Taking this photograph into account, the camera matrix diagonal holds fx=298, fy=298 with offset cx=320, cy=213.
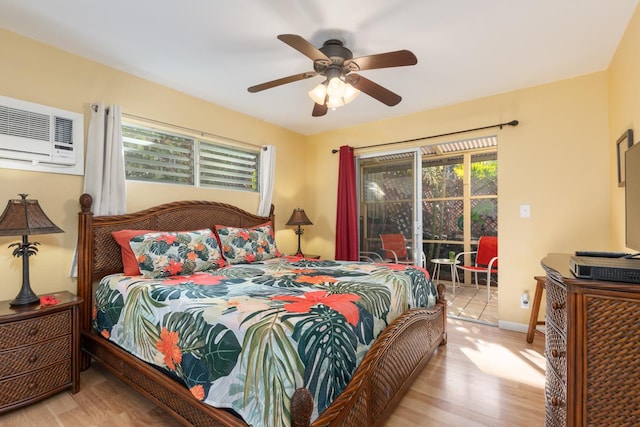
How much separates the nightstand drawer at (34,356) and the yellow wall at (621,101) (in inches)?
160

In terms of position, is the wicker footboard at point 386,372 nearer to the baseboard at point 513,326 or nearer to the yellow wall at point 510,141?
the baseboard at point 513,326

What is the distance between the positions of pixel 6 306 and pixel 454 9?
345 cm

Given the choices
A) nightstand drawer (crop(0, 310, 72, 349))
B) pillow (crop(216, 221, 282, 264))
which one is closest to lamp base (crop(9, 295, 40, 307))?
nightstand drawer (crop(0, 310, 72, 349))

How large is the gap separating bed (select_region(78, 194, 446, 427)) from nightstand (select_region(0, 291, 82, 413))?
0.62ft

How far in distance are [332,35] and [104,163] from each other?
2.14m

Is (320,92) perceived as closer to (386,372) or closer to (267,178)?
(267,178)

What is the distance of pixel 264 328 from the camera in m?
1.27

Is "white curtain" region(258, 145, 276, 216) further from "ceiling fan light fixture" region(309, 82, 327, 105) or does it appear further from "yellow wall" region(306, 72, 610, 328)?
"yellow wall" region(306, 72, 610, 328)

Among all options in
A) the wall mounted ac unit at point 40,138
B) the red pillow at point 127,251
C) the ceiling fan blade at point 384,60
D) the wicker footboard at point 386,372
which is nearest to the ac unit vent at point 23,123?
the wall mounted ac unit at point 40,138

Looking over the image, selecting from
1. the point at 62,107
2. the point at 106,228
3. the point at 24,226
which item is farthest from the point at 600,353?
the point at 62,107

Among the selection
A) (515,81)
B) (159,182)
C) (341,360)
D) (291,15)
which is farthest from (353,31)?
(159,182)

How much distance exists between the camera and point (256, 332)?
4.16 feet

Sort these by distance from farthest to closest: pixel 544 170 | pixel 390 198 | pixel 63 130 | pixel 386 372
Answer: pixel 390 198, pixel 544 170, pixel 63 130, pixel 386 372

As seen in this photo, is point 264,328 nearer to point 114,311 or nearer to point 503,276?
point 114,311
